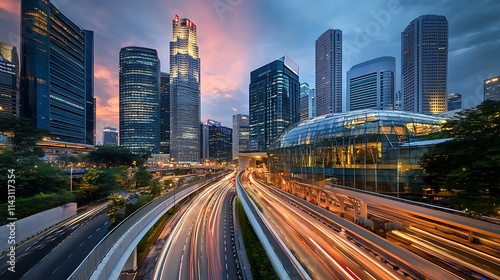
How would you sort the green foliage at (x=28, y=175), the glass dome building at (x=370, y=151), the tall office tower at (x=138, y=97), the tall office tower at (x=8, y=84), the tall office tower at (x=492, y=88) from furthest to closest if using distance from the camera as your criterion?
the tall office tower at (x=138, y=97) → the tall office tower at (x=492, y=88) → the tall office tower at (x=8, y=84) → the green foliage at (x=28, y=175) → the glass dome building at (x=370, y=151)

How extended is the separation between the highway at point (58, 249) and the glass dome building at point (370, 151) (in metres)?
35.0

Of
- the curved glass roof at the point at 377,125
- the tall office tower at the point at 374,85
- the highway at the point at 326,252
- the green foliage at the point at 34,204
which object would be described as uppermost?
the tall office tower at the point at 374,85

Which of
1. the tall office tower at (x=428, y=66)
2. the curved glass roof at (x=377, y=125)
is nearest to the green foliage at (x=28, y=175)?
the curved glass roof at (x=377, y=125)

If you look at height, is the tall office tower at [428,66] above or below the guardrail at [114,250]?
above

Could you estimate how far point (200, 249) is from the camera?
81.5 feet

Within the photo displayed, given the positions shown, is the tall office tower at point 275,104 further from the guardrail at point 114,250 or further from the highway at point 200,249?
the guardrail at point 114,250

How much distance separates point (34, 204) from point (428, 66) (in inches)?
9395

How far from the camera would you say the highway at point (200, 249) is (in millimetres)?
20297

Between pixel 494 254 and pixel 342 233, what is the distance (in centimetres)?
1138

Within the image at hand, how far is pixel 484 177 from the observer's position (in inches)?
574

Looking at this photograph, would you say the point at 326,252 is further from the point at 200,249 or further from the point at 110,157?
the point at 110,157

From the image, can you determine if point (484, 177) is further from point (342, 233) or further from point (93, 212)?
point (93, 212)

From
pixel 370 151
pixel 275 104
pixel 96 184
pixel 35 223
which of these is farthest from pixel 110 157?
pixel 275 104

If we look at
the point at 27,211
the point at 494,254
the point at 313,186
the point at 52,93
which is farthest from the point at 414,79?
the point at 52,93
